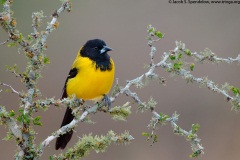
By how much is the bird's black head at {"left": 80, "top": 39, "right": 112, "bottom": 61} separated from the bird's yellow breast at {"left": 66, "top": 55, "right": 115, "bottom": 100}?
0.09 m

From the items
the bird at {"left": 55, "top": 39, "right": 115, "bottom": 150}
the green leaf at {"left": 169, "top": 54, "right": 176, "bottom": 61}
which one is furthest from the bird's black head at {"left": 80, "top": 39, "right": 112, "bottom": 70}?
the green leaf at {"left": 169, "top": 54, "right": 176, "bottom": 61}

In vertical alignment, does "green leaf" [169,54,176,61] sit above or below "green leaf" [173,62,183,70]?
above

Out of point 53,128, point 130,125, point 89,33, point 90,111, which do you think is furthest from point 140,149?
point 90,111

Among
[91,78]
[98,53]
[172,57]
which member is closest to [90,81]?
[91,78]

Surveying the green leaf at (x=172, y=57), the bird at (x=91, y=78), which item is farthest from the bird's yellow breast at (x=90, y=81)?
the green leaf at (x=172, y=57)

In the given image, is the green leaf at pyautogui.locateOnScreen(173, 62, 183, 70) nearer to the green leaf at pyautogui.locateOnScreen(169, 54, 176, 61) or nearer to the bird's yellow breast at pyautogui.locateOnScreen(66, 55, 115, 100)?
the green leaf at pyautogui.locateOnScreen(169, 54, 176, 61)

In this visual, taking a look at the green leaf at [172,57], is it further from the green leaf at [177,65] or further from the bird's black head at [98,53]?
the bird's black head at [98,53]

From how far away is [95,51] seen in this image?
5305 millimetres

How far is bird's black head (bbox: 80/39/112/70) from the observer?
5.11 meters

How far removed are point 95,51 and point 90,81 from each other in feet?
1.43

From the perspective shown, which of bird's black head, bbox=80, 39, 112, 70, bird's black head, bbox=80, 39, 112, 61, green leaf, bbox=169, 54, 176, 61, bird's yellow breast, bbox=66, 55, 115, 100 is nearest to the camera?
green leaf, bbox=169, 54, 176, 61

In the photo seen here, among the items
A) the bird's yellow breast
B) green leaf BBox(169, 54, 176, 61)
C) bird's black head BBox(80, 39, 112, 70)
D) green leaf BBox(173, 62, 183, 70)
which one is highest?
bird's black head BBox(80, 39, 112, 70)

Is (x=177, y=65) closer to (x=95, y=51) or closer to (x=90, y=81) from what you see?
(x=90, y=81)

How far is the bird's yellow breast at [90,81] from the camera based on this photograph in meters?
4.98
